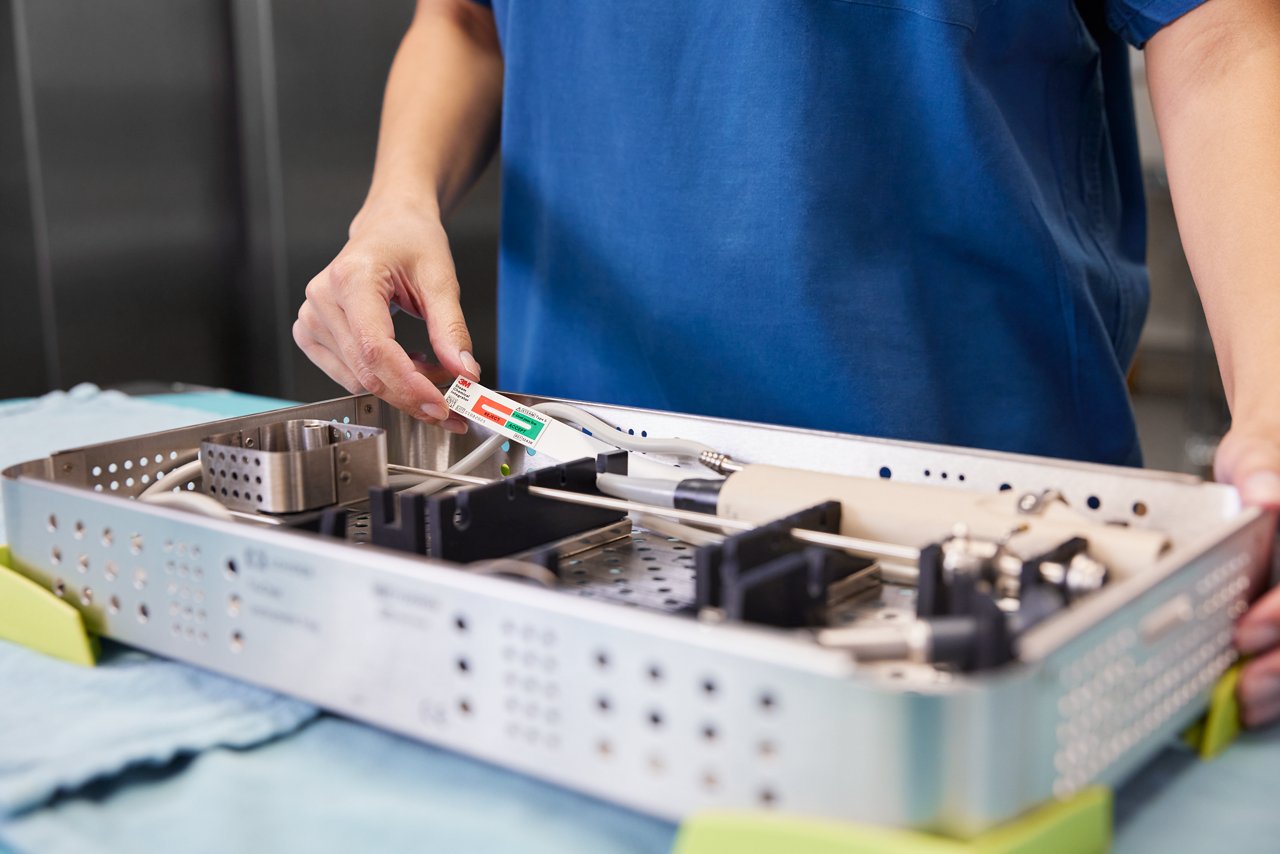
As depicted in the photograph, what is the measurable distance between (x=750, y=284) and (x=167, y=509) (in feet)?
1.70

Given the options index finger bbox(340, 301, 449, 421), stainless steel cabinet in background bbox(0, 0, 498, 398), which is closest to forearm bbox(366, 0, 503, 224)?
index finger bbox(340, 301, 449, 421)

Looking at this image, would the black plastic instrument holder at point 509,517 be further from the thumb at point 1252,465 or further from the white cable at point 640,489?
the thumb at point 1252,465

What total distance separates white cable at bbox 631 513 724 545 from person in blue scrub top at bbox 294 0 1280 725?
0.21 meters

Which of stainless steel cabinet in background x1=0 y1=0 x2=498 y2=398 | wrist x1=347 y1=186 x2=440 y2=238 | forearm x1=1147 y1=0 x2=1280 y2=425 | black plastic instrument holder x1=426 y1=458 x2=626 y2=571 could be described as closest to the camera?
black plastic instrument holder x1=426 y1=458 x2=626 y2=571

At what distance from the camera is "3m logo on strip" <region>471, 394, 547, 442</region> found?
795mm

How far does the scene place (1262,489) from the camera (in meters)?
0.51

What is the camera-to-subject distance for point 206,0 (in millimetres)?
2213

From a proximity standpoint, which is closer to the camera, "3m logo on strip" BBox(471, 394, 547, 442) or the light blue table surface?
the light blue table surface

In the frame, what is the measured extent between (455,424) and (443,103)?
1.35 ft

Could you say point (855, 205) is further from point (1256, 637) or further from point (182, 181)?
point (182, 181)

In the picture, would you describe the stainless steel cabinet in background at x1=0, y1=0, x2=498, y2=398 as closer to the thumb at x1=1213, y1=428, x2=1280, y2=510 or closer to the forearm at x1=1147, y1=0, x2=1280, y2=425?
the forearm at x1=1147, y1=0, x2=1280, y2=425

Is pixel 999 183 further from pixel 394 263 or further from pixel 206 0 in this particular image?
pixel 206 0

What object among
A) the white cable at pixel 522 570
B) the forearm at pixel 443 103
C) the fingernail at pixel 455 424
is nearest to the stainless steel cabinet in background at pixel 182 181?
the forearm at pixel 443 103

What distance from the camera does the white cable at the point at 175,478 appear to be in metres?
0.69
